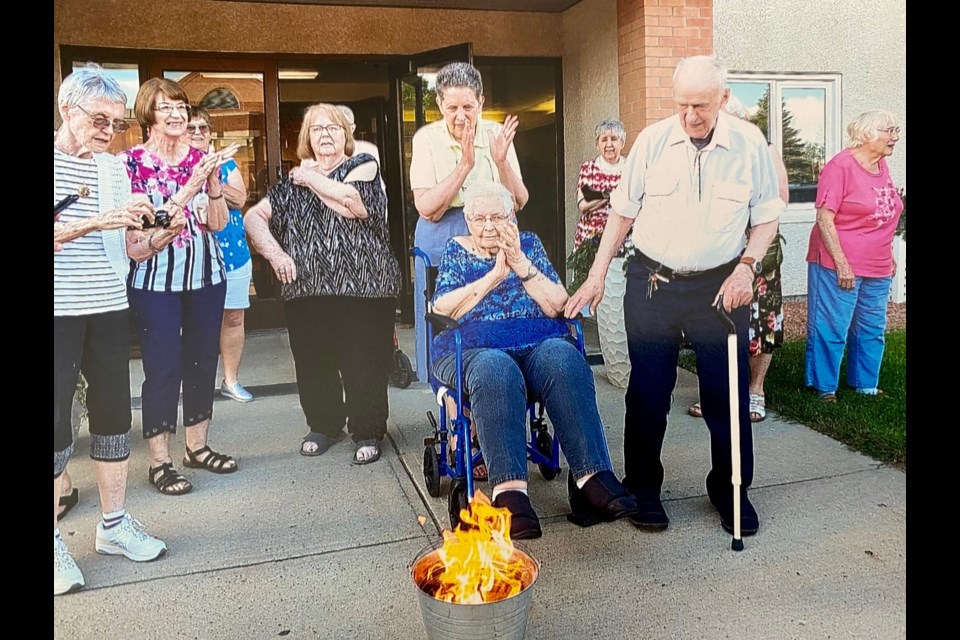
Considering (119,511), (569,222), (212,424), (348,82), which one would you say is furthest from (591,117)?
(119,511)

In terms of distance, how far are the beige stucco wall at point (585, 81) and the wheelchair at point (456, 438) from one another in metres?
0.54

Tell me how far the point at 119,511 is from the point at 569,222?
5.97 ft

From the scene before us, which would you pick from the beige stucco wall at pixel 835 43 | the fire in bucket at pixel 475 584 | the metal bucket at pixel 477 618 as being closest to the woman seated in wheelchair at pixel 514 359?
the fire in bucket at pixel 475 584

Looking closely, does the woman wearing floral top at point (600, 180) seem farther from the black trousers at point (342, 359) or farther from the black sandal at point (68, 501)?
the black sandal at point (68, 501)

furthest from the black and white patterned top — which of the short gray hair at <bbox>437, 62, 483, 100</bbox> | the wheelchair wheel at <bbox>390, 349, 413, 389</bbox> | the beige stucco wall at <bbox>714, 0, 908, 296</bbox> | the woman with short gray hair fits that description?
the beige stucco wall at <bbox>714, 0, 908, 296</bbox>

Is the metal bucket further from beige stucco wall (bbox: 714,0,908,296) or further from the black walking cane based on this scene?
beige stucco wall (bbox: 714,0,908,296)

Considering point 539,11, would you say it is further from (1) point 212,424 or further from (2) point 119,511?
(2) point 119,511

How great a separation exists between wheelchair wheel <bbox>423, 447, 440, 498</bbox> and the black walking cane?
1095 millimetres

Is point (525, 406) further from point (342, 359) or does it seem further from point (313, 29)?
point (313, 29)

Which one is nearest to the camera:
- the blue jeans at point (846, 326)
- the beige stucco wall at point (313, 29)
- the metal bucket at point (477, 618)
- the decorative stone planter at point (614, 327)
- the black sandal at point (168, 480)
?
the metal bucket at point (477, 618)

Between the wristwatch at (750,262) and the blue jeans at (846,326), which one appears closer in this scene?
the wristwatch at (750,262)

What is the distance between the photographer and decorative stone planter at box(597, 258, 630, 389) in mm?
2926

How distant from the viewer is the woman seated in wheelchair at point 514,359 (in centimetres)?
268

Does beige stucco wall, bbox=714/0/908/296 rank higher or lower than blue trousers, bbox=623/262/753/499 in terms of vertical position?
higher
